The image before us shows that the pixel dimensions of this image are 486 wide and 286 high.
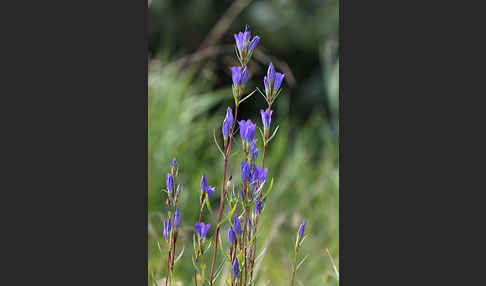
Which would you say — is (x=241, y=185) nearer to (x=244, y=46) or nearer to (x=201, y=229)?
(x=201, y=229)

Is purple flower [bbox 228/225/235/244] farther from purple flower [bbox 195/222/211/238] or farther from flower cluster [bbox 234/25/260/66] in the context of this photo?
flower cluster [bbox 234/25/260/66]

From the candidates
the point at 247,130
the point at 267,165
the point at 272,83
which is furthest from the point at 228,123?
the point at 267,165

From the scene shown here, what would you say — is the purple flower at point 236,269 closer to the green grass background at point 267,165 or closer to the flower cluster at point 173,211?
the flower cluster at point 173,211

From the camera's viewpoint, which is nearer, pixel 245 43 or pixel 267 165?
pixel 245 43

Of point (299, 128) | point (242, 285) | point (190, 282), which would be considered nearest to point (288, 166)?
point (299, 128)

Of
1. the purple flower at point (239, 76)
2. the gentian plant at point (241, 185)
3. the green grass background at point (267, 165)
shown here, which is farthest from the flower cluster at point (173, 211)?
the green grass background at point (267, 165)

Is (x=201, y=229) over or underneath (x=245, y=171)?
underneath

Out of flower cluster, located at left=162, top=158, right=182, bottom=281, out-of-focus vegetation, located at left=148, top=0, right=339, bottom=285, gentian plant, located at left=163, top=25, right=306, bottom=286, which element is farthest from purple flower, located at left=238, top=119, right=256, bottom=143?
out-of-focus vegetation, located at left=148, top=0, right=339, bottom=285

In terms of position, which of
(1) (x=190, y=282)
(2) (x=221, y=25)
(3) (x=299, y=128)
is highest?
(2) (x=221, y=25)

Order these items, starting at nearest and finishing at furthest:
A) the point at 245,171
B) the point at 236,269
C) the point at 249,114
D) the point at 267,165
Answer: the point at 245,171, the point at 236,269, the point at 249,114, the point at 267,165

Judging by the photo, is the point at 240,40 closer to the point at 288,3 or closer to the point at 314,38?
the point at 288,3

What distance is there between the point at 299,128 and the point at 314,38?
32.0 inches

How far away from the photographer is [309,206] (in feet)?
12.2

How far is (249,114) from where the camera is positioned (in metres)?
2.92
